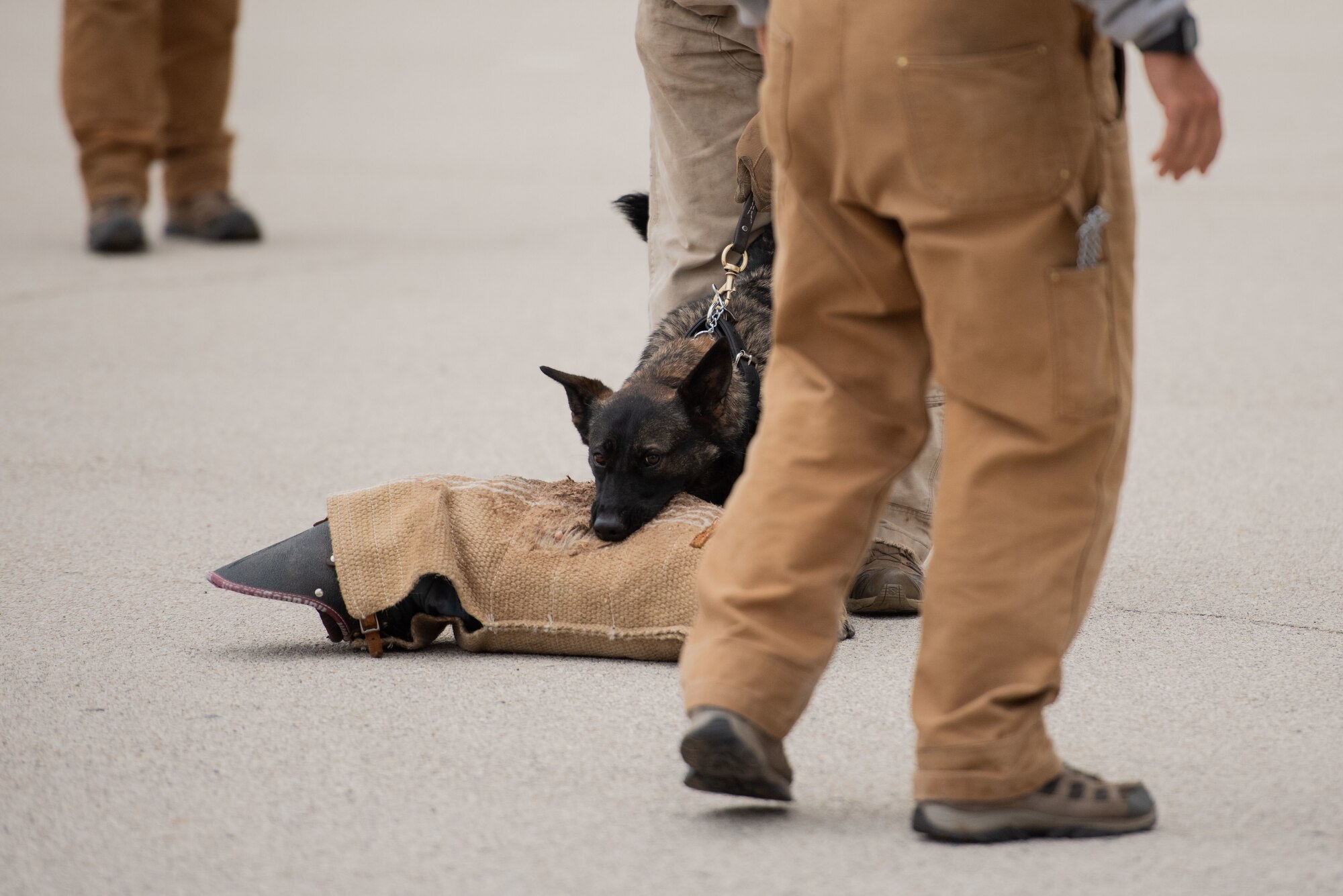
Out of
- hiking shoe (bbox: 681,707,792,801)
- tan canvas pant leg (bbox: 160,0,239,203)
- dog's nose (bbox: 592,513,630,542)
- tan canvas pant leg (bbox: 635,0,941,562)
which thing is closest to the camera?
hiking shoe (bbox: 681,707,792,801)

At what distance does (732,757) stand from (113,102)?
6701mm

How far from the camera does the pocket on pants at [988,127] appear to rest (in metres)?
2.12

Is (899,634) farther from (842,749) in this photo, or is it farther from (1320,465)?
(1320,465)

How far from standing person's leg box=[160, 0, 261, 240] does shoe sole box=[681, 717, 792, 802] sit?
22.5 ft

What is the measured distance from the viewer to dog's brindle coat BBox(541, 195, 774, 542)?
352 centimetres

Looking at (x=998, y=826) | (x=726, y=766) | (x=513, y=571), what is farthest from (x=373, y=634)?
(x=998, y=826)

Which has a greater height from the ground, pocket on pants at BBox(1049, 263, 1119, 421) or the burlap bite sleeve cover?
pocket on pants at BBox(1049, 263, 1119, 421)

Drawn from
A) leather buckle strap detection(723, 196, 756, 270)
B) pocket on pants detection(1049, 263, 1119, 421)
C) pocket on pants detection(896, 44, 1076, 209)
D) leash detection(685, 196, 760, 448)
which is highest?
pocket on pants detection(896, 44, 1076, 209)

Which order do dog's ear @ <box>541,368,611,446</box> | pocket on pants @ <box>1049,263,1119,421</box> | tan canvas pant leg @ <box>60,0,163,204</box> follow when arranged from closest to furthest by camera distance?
pocket on pants @ <box>1049,263,1119,421</box>
dog's ear @ <box>541,368,611,446</box>
tan canvas pant leg @ <box>60,0,163,204</box>

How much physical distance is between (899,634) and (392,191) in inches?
287

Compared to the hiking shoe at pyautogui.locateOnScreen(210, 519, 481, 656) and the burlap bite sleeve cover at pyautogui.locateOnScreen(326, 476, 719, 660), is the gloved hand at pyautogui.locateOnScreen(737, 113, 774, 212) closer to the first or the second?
the burlap bite sleeve cover at pyautogui.locateOnScreen(326, 476, 719, 660)

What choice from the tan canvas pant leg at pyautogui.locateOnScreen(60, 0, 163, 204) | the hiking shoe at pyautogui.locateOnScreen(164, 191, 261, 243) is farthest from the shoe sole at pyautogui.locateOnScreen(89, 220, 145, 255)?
the hiking shoe at pyautogui.locateOnScreen(164, 191, 261, 243)

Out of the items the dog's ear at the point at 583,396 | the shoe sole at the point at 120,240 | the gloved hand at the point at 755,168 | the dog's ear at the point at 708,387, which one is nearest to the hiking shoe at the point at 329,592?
the dog's ear at the point at 583,396

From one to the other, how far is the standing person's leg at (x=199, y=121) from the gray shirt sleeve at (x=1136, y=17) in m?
7.06
